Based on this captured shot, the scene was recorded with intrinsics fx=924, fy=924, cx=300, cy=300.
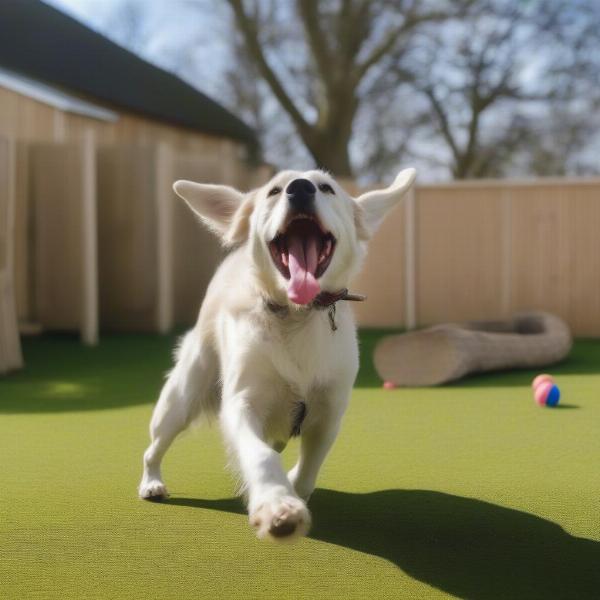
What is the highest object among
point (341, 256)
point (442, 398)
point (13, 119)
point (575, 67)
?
point (575, 67)

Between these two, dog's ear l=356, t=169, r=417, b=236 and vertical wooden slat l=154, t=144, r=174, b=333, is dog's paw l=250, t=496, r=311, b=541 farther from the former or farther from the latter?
vertical wooden slat l=154, t=144, r=174, b=333

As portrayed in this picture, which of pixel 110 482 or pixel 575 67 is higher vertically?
pixel 575 67

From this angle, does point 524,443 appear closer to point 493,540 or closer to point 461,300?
point 493,540

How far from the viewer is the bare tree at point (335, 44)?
18.1 metres

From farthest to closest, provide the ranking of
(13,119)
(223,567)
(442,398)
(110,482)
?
(13,119) → (442,398) → (110,482) → (223,567)

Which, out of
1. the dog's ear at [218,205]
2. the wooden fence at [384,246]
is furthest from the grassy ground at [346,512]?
the wooden fence at [384,246]

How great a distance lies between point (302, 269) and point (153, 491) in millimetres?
1219

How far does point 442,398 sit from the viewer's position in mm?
7180

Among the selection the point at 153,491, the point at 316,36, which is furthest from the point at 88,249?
the point at 316,36

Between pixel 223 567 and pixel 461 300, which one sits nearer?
pixel 223 567

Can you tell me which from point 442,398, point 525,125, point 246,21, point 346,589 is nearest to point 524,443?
point 442,398

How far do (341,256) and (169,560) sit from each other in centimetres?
134

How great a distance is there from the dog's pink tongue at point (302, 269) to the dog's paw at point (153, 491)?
111 cm

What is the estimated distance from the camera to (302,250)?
367 centimetres
